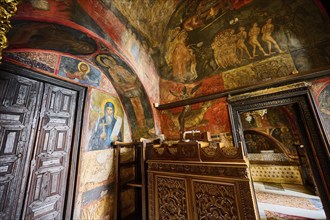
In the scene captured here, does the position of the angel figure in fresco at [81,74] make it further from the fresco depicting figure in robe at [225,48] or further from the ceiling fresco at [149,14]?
the fresco depicting figure in robe at [225,48]

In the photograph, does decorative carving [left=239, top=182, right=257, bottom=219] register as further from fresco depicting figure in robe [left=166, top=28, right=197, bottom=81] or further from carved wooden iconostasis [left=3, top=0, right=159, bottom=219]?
fresco depicting figure in robe [left=166, top=28, right=197, bottom=81]

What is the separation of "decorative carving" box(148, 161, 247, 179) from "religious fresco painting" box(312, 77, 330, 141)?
92.4 inches

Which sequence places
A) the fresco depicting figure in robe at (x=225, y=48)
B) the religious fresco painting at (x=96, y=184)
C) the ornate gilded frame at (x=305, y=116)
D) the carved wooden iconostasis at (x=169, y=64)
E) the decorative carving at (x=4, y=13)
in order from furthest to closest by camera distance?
the fresco depicting figure in robe at (x=225, y=48)
the religious fresco painting at (x=96, y=184)
the ornate gilded frame at (x=305, y=116)
the carved wooden iconostasis at (x=169, y=64)
the decorative carving at (x=4, y=13)

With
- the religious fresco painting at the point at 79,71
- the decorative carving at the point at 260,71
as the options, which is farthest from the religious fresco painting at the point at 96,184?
the decorative carving at the point at 260,71

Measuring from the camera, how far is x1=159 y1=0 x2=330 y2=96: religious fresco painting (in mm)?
3098

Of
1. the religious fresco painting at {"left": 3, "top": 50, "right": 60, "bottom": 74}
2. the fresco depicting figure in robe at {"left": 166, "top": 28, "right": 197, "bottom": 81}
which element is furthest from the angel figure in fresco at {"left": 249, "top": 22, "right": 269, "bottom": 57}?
the religious fresco painting at {"left": 3, "top": 50, "right": 60, "bottom": 74}

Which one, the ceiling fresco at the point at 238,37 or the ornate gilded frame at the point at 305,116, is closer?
the ornate gilded frame at the point at 305,116

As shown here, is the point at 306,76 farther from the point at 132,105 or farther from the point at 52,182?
the point at 52,182

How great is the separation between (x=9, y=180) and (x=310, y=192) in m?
10.3

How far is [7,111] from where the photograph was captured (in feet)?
7.41

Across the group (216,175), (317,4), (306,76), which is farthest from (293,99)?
(216,175)

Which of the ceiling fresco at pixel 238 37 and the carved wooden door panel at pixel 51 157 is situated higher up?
the ceiling fresco at pixel 238 37

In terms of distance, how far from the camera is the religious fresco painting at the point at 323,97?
2.72 meters

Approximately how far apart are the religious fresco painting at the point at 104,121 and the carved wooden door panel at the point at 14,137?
115cm
